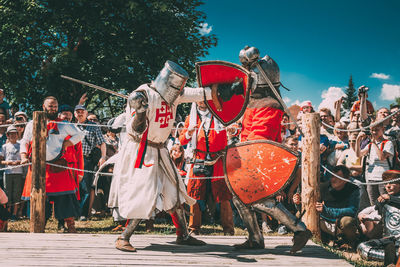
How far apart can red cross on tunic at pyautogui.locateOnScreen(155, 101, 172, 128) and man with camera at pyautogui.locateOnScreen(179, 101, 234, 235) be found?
5.44 ft

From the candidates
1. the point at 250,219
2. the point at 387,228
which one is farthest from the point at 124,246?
the point at 387,228

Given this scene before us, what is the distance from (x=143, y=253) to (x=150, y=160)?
765mm

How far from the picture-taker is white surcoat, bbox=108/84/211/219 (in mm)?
3303

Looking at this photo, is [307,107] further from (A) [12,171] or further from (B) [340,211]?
(A) [12,171]

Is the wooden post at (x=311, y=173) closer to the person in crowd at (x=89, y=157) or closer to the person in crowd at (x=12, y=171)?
the person in crowd at (x=89, y=157)

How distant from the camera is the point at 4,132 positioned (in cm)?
674

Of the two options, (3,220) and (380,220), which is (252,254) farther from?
(3,220)

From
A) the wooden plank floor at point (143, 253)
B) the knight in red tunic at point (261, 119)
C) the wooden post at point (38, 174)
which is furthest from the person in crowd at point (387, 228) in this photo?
the wooden post at point (38, 174)

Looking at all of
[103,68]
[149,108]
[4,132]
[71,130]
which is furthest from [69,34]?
[149,108]

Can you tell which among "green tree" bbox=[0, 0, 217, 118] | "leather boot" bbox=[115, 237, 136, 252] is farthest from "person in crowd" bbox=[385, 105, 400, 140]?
"green tree" bbox=[0, 0, 217, 118]

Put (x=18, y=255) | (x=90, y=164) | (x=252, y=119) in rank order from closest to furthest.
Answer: (x=18, y=255), (x=252, y=119), (x=90, y=164)

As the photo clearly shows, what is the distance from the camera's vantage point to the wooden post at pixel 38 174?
15.3 ft

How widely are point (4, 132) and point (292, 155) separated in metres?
5.30

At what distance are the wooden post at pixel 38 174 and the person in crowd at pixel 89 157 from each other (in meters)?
1.64
